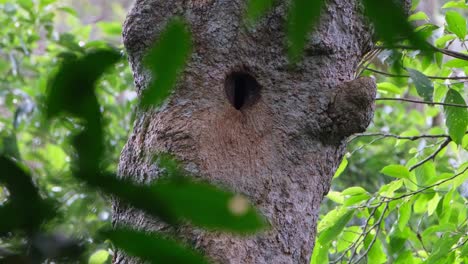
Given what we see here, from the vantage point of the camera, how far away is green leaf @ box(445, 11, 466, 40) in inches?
66.9

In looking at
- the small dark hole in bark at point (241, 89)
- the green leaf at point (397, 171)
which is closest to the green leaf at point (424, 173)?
the green leaf at point (397, 171)

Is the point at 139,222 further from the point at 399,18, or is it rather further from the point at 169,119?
the point at 169,119

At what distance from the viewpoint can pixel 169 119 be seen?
47.8 inches

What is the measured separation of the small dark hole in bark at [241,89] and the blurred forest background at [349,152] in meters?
0.19

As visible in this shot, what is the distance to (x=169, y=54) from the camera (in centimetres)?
42

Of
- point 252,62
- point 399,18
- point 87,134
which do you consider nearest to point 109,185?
point 87,134

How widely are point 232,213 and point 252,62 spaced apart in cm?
90

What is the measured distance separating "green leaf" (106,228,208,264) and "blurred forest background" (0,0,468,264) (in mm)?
14

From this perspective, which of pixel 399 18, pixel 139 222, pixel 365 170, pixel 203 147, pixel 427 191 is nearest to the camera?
pixel 399 18

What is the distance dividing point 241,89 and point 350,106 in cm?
20

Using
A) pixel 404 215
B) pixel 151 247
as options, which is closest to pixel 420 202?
pixel 404 215

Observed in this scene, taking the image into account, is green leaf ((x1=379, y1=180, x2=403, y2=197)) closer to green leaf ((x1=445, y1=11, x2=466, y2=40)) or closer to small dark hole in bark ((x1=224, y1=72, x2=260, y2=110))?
green leaf ((x1=445, y1=11, x2=466, y2=40))

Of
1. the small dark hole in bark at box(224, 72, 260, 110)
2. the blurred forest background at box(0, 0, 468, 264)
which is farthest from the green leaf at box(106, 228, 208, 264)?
the small dark hole in bark at box(224, 72, 260, 110)

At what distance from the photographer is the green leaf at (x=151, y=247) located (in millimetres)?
387
